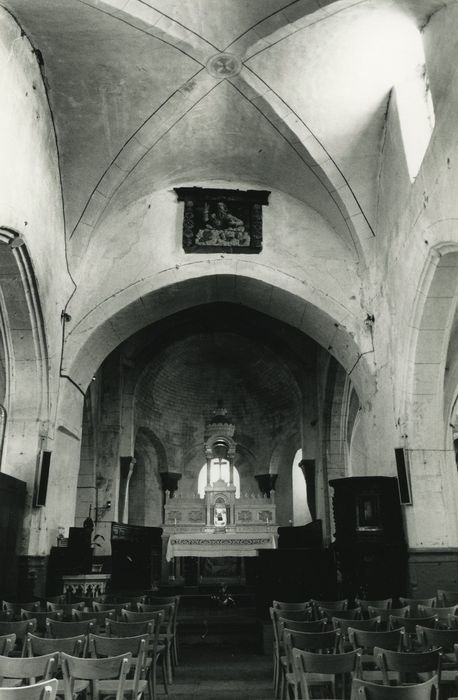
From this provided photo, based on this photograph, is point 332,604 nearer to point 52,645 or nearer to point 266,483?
point 52,645

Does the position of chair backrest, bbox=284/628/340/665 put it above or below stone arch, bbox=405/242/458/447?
below

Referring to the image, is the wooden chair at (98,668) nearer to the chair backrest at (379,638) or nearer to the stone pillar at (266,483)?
the chair backrest at (379,638)

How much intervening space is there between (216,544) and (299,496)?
8515mm

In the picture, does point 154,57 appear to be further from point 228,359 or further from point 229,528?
point 228,359

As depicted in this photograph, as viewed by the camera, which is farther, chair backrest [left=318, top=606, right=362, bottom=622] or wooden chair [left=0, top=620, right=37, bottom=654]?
chair backrest [left=318, top=606, right=362, bottom=622]

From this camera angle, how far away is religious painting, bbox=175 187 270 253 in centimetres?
1344

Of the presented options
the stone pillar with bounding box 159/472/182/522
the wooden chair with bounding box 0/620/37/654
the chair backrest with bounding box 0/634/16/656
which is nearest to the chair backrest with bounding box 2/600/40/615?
the wooden chair with bounding box 0/620/37/654

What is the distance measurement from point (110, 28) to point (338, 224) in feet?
19.7

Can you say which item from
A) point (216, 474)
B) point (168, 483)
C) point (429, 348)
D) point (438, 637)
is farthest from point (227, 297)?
point (438, 637)

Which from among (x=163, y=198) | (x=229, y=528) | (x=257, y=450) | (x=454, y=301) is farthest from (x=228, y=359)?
(x=454, y=301)

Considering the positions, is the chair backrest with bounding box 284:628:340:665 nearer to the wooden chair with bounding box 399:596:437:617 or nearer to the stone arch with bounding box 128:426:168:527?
the wooden chair with bounding box 399:596:437:617

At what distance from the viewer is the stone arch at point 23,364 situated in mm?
10648

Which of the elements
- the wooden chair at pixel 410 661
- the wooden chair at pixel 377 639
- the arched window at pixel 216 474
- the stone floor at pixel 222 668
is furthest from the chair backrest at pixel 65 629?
the arched window at pixel 216 474

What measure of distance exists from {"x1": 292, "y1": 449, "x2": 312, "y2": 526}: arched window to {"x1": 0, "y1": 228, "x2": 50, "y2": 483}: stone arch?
38.3 feet
